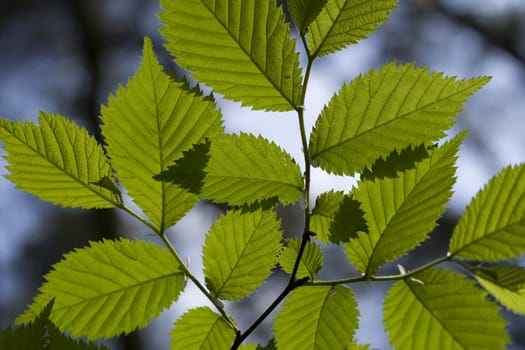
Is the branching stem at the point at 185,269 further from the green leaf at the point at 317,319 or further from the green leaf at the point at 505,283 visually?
the green leaf at the point at 505,283

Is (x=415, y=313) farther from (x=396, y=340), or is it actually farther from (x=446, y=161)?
(x=446, y=161)

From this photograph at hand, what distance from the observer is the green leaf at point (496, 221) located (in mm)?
519

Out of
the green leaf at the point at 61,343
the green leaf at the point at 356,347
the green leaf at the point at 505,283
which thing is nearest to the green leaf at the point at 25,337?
the green leaf at the point at 61,343

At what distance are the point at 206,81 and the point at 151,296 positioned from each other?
0.21 m

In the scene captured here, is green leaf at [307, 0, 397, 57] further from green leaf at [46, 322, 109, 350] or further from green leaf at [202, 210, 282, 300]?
green leaf at [46, 322, 109, 350]

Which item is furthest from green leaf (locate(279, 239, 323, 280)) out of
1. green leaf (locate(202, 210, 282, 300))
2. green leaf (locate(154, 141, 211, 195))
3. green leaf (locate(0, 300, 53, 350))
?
green leaf (locate(0, 300, 53, 350))

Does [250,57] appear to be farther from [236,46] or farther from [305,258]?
[305,258]

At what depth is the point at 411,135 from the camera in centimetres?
52

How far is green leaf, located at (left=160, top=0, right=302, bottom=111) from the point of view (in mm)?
506

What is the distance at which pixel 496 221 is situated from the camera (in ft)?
1.75

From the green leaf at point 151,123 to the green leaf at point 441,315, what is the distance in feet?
0.70

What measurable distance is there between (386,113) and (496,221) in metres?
0.14

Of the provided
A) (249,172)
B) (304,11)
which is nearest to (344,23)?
(304,11)

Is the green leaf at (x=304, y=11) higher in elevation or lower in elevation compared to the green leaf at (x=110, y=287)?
higher
